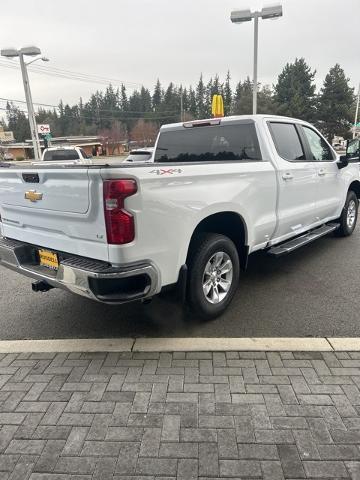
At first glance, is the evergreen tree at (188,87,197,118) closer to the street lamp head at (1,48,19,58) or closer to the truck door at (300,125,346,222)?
the street lamp head at (1,48,19,58)

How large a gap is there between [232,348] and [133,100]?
108 metres

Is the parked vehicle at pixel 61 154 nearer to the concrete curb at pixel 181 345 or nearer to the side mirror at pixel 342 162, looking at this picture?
the side mirror at pixel 342 162

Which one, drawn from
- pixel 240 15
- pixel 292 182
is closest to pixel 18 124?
pixel 240 15

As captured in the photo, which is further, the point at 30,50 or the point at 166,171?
the point at 30,50

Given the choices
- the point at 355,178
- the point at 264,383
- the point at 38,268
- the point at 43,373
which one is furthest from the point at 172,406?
the point at 355,178

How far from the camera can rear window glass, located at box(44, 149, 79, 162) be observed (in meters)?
14.4

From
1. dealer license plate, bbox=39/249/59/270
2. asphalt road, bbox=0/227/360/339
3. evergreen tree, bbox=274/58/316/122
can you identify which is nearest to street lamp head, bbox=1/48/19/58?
asphalt road, bbox=0/227/360/339

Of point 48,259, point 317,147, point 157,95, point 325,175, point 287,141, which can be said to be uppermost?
point 157,95

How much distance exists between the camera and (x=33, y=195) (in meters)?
3.29

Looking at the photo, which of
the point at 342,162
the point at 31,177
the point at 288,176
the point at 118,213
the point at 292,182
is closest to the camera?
the point at 118,213

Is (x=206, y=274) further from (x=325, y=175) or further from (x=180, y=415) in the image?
(x=325, y=175)

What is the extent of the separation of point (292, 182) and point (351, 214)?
2.93 m

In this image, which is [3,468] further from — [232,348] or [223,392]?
[232,348]

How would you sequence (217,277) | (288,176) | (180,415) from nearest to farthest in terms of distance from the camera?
(180,415) → (217,277) → (288,176)
